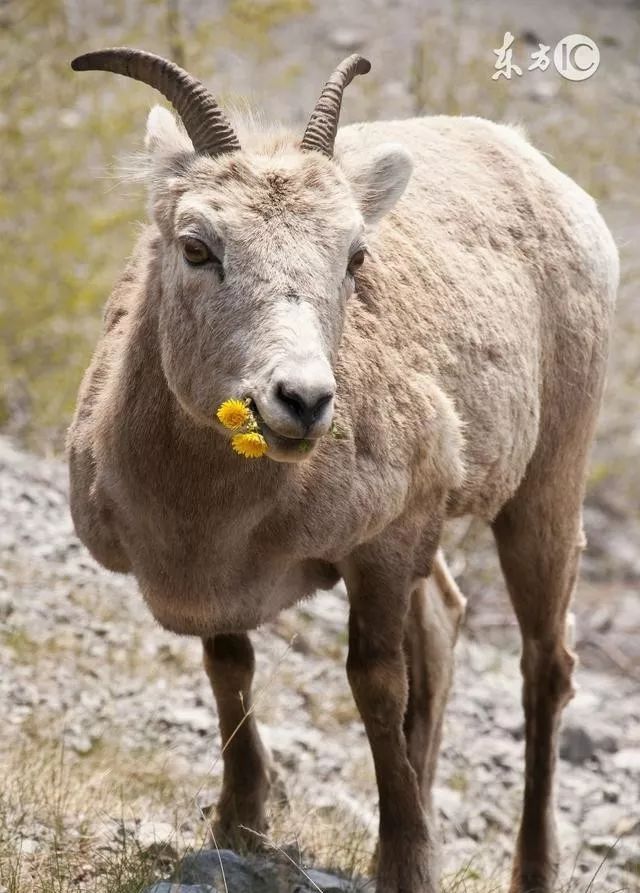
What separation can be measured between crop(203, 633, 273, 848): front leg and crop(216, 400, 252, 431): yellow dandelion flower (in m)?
1.93

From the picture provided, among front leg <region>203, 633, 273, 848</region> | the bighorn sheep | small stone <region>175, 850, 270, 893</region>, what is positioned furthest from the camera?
front leg <region>203, 633, 273, 848</region>

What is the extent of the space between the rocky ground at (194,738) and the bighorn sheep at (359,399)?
1.87ft

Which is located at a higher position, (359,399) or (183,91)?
(183,91)

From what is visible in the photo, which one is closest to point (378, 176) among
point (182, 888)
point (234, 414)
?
point (234, 414)

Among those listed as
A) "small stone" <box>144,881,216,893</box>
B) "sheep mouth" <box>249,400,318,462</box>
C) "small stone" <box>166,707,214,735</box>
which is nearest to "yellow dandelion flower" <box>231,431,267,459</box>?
"sheep mouth" <box>249,400,318,462</box>

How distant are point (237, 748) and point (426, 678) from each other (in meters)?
0.92

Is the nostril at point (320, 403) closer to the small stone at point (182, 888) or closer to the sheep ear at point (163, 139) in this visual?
the sheep ear at point (163, 139)

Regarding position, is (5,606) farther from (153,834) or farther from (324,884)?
(324,884)

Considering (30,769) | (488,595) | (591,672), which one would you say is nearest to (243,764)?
(30,769)

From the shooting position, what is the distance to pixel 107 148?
41.7 feet

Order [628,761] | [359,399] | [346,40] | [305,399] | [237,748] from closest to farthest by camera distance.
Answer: [305,399] → [359,399] → [237,748] → [628,761] → [346,40]

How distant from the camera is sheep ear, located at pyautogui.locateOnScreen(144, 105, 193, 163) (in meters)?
4.58

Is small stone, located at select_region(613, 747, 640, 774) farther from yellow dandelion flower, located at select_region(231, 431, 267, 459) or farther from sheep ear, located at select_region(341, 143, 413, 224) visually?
yellow dandelion flower, located at select_region(231, 431, 267, 459)

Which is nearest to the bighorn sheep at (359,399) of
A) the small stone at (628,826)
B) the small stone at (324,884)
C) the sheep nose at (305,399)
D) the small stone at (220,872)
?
the sheep nose at (305,399)
